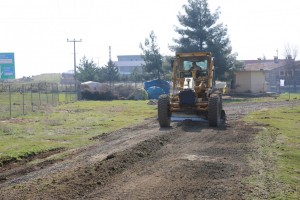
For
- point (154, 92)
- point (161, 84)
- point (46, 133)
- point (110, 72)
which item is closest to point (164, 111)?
point (46, 133)

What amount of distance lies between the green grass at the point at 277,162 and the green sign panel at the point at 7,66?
37.7 m

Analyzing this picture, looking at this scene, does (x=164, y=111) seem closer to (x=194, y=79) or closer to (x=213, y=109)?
(x=213, y=109)

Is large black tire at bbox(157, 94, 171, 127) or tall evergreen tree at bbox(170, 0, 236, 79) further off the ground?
tall evergreen tree at bbox(170, 0, 236, 79)

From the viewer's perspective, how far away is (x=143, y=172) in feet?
38.1

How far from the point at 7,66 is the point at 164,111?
36.9 metres

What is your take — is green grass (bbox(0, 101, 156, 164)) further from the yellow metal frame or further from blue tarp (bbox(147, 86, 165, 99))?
blue tarp (bbox(147, 86, 165, 99))

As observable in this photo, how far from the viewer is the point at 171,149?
50.0 feet

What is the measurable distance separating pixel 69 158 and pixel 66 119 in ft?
44.4

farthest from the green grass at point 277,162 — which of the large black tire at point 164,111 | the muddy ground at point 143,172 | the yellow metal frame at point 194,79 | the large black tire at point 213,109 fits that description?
the large black tire at point 164,111

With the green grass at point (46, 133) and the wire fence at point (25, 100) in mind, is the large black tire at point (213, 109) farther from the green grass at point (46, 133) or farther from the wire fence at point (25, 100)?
the wire fence at point (25, 100)

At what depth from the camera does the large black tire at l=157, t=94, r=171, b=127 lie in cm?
2205

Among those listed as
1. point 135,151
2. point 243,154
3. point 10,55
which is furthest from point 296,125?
point 10,55

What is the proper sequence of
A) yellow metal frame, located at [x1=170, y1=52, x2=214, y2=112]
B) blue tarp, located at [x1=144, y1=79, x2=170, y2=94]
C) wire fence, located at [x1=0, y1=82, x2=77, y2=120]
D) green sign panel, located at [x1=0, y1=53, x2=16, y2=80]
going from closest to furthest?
yellow metal frame, located at [x1=170, y1=52, x2=214, y2=112], wire fence, located at [x1=0, y1=82, x2=77, y2=120], green sign panel, located at [x1=0, y1=53, x2=16, y2=80], blue tarp, located at [x1=144, y1=79, x2=170, y2=94]

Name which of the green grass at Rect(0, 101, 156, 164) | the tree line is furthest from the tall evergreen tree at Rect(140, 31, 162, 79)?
the green grass at Rect(0, 101, 156, 164)
